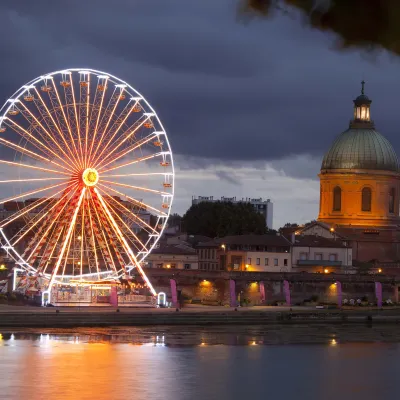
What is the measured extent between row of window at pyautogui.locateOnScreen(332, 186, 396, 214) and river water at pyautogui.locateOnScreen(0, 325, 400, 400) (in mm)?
65427

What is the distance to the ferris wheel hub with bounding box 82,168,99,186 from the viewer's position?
9712 cm

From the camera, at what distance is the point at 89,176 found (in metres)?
97.3

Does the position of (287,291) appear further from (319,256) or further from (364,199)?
(364,199)

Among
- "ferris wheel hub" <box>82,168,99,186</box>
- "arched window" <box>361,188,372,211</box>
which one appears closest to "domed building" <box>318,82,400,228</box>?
"arched window" <box>361,188,372,211</box>

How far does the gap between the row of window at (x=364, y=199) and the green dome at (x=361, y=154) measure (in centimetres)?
284

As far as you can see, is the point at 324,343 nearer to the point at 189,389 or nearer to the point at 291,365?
the point at 291,365

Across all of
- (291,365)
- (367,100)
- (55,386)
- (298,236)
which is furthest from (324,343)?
(367,100)

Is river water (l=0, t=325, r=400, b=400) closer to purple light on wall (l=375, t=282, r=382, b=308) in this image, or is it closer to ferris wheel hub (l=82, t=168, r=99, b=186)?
ferris wheel hub (l=82, t=168, r=99, b=186)

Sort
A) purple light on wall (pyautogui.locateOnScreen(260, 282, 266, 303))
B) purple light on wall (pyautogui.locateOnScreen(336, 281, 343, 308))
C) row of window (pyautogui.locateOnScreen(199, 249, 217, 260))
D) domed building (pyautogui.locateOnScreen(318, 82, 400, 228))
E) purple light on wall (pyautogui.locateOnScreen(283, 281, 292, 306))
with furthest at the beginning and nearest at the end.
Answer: domed building (pyautogui.locateOnScreen(318, 82, 400, 228)), row of window (pyautogui.locateOnScreen(199, 249, 217, 260)), purple light on wall (pyautogui.locateOnScreen(260, 282, 266, 303)), purple light on wall (pyautogui.locateOnScreen(336, 281, 343, 308)), purple light on wall (pyautogui.locateOnScreen(283, 281, 292, 306))

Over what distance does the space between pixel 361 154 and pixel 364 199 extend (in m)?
5.66

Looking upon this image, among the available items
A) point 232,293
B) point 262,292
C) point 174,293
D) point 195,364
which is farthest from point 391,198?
point 195,364

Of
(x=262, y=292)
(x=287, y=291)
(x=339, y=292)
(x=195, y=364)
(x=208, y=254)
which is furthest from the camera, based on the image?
(x=208, y=254)

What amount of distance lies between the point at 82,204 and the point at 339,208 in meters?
71.7

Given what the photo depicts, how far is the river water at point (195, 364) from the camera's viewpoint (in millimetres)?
64000
